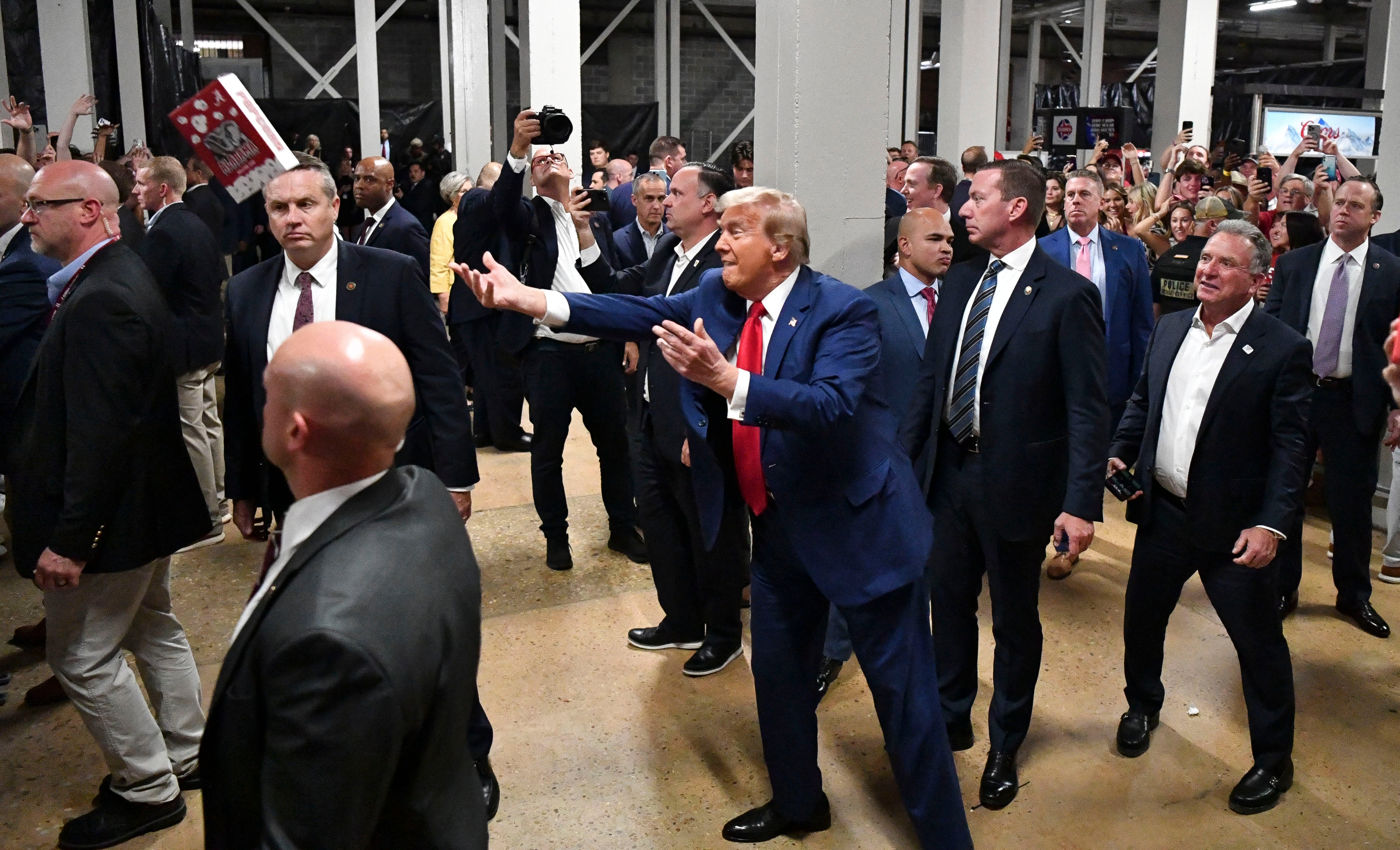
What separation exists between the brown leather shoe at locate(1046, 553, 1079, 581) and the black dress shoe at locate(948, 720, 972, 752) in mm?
1767

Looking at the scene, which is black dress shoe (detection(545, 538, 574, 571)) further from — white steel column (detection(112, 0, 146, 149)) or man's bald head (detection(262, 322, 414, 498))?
white steel column (detection(112, 0, 146, 149))

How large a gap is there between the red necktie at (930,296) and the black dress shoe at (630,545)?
192 centimetres

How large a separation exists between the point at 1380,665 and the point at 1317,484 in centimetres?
238

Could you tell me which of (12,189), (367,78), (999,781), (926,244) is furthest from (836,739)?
(367,78)

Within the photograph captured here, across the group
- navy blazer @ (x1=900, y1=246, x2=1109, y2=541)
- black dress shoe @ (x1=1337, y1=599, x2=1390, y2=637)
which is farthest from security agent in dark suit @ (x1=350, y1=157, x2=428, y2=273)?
black dress shoe @ (x1=1337, y1=599, x2=1390, y2=637)

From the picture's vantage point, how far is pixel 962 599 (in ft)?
11.5

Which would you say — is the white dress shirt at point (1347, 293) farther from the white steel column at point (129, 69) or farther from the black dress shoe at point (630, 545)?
the white steel column at point (129, 69)

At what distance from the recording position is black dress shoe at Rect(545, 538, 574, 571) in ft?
17.4

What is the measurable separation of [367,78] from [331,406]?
38.2 feet

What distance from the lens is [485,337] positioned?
680 cm

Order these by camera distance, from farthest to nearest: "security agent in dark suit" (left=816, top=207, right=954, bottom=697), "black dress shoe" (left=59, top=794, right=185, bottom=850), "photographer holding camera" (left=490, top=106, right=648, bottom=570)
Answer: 1. "photographer holding camera" (left=490, top=106, right=648, bottom=570)
2. "security agent in dark suit" (left=816, top=207, right=954, bottom=697)
3. "black dress shoe" (left=59, top=794, right=185, bottom=850)

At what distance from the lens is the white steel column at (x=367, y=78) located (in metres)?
12.0

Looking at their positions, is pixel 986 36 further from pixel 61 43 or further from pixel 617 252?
pixel 61 43

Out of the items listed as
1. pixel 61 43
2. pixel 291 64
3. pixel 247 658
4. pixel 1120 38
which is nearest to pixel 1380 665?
pixel 247 658
